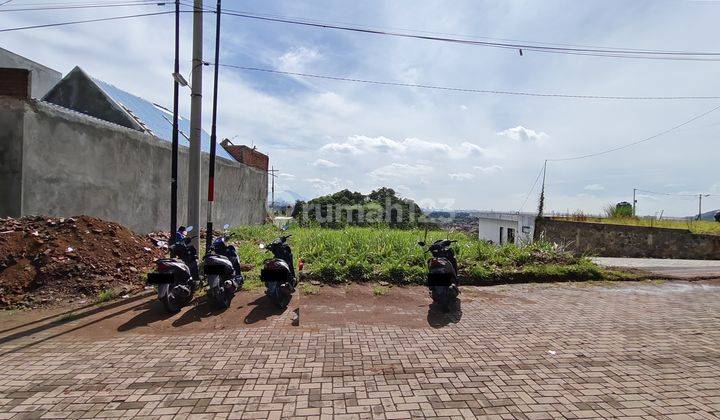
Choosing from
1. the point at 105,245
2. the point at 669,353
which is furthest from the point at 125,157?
the point at 669,353

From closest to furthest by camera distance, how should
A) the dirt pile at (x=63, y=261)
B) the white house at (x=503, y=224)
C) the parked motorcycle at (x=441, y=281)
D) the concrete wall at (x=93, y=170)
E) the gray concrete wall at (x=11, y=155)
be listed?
1. the parked motorcycle at (x=441, y=281)
2. the dirt pile at (x=63, y=261)
3. the gray concrete wall at (x=11, y=155)
4. the concrete wall at (x=93, y=170)
5. the white house at (x=503, y=224)

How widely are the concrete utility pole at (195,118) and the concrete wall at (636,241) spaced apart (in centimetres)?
1184

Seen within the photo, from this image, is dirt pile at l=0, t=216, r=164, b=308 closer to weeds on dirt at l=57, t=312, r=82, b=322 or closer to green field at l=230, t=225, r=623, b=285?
weeds on dirt at l=57, t=312, r=82, b=322

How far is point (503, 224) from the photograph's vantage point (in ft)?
116

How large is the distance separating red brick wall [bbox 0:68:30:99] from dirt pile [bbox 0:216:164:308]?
2623mm

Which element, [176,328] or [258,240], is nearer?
[176,328]

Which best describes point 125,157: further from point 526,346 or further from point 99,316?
point 526,346

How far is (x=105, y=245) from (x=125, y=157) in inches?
144

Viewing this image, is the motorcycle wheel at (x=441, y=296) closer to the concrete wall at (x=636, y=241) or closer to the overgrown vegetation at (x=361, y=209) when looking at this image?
the concrete wall at (x=636, y=241)

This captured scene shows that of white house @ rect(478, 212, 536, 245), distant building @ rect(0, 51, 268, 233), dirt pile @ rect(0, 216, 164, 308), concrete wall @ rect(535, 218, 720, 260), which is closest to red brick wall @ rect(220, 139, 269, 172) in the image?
distant building @ rect(0, 51, 268, 233)

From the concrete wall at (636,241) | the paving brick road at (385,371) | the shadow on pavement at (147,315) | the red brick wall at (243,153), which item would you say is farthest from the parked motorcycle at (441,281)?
the red brick wall at (243,153)

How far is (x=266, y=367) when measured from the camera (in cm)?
372

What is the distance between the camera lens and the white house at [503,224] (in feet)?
97.4

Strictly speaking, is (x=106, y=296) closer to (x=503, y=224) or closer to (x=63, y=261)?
(x=63, y=261)
